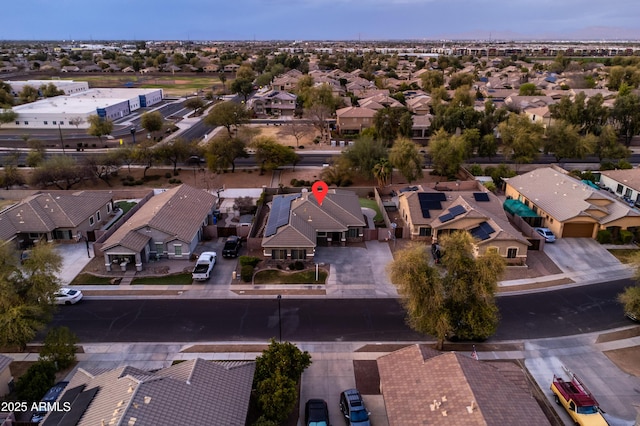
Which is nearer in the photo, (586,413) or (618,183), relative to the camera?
(586,413)

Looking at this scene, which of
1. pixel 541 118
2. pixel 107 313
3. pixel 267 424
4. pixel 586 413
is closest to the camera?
pixel 267 424

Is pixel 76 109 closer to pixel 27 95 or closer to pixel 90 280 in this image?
pixel 27 95

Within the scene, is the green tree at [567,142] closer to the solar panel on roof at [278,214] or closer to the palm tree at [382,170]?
the palm tree at [382,170]

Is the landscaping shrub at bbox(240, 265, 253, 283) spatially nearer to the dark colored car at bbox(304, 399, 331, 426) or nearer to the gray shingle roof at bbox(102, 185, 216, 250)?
the gray shingle roof at bbox(102, 185, 216, 250)

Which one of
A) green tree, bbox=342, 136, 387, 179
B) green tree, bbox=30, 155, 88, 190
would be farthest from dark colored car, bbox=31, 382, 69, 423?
green tree, bbox=342, 136, 387, 179

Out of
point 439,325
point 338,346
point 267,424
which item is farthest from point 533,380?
point 267,424

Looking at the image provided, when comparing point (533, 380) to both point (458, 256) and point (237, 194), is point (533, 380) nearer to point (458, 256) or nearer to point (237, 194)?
point (458, 256)
